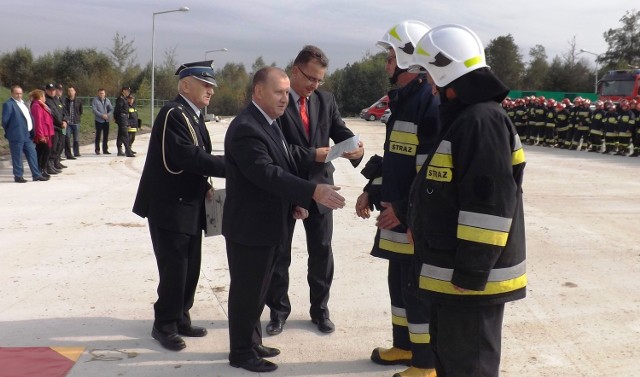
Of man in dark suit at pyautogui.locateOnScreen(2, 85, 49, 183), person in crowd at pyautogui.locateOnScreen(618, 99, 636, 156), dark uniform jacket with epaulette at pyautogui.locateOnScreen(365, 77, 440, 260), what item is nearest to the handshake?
dark uniform jacket with epaulette at pyautogui.locateOnScreen(365, 77, 440, 260)

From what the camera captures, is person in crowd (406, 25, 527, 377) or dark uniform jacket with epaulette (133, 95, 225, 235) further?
dark uniform jacket with epaulette (133, 95, 225, 235)

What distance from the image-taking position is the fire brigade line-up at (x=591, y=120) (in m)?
22.0

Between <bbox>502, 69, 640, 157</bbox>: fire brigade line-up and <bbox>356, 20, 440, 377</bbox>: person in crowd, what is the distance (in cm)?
1993

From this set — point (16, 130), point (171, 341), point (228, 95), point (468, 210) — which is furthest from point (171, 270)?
point (228, 95)

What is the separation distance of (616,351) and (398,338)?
5.16ft

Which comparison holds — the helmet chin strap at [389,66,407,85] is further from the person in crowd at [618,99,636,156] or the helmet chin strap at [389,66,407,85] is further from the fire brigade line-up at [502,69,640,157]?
the person in crowd at [618,99,636,156]

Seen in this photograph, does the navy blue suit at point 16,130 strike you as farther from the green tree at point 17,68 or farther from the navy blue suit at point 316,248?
the green tree at point 17,68

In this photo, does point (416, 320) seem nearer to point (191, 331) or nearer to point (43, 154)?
point (191, 331)

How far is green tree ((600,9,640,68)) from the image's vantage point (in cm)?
6975

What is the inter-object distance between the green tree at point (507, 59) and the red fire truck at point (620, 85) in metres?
34.5

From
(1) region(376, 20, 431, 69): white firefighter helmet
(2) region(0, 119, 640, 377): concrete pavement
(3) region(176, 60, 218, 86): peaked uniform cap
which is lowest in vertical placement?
(2) region(0, 119, 640, 377): concrete pavement

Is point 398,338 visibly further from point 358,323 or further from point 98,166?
point 98,166

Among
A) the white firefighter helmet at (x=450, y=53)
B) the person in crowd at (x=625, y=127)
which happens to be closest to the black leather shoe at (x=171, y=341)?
the white firefighter helmet at (x=450, y=53)

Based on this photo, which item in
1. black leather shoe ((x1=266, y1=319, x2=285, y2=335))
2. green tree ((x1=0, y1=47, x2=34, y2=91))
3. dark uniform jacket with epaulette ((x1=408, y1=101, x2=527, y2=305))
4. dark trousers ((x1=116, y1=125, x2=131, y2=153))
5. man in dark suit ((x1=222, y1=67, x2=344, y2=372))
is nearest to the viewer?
dark uniform jacket with epaulette ((x1=408, y1=101, x2=527, y2=305))
